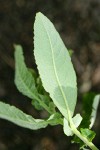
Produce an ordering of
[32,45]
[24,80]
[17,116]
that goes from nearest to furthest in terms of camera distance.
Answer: [17,116] < [24,80] < [32,45]

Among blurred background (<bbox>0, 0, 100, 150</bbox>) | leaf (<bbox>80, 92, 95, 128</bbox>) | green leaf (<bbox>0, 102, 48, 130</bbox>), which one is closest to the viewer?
green leaf (<bbox>0, 102, 48, 130</bbox>)

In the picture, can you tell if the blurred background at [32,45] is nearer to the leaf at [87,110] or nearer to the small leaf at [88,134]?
the leaf at [87,110]

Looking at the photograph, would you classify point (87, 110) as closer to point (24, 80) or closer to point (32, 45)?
point (24, 80)

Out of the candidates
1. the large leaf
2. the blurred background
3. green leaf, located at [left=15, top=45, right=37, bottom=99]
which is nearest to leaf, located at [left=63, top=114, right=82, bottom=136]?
the large leaf

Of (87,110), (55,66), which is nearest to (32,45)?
(87,110)

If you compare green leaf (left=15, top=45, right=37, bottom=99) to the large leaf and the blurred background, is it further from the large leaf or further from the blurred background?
the blurred background

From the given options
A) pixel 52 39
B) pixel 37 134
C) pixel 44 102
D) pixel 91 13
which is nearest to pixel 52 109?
pixel 44 102
